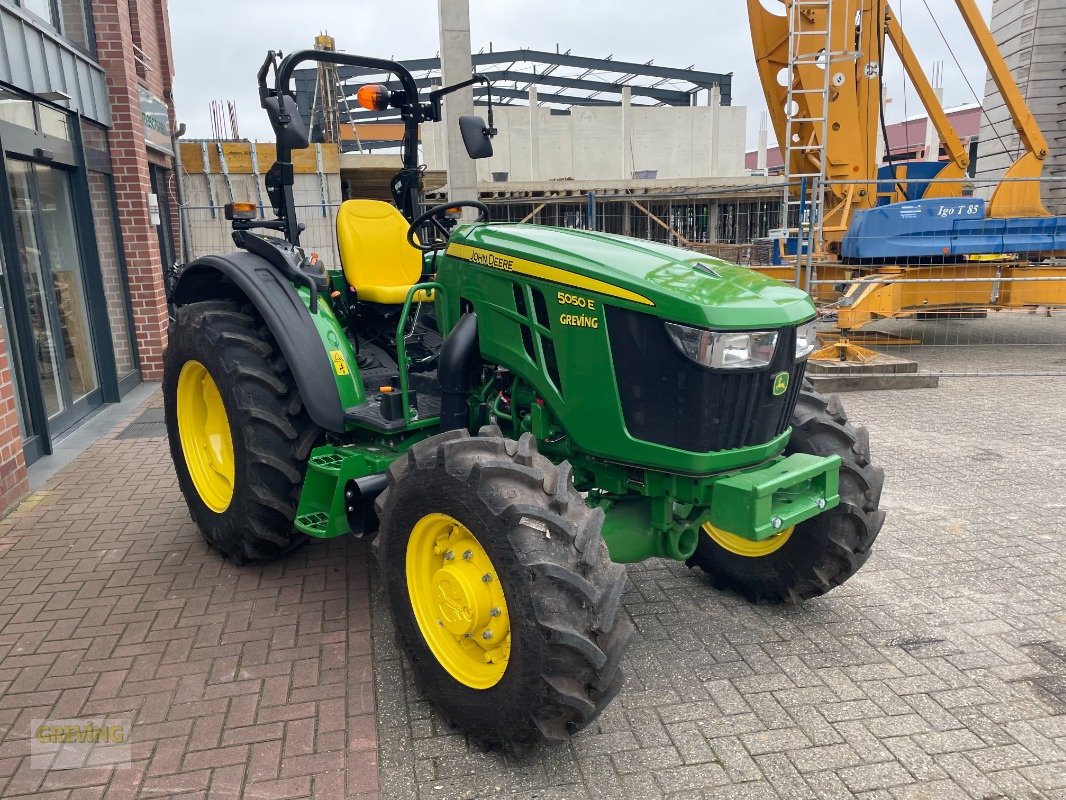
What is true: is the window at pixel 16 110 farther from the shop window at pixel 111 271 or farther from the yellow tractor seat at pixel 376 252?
the yellow tractor seat at pixel 376 252

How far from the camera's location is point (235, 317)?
3721mm

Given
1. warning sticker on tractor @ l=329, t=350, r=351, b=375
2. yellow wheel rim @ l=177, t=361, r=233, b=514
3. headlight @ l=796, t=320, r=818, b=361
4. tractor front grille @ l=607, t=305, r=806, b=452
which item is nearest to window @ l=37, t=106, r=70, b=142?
yellow wheel rim @ l=177, t=361, r=233, b=514

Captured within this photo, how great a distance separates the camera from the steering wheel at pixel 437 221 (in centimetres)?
353

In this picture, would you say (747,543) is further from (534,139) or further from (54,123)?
(534,139)

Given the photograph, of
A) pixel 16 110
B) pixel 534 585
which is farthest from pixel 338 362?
pixel 16 110

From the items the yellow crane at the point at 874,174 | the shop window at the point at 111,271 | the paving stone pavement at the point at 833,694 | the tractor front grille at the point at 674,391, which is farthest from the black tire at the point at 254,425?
the yellow crane at the point at 874,174

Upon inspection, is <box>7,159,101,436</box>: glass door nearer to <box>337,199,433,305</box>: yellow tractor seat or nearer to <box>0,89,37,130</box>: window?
<box>0,89,37,130</box>: window

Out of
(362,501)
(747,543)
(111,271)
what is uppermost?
(111,271)

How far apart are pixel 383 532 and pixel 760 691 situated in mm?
1445

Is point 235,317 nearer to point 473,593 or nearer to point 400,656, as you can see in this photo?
point 400,656

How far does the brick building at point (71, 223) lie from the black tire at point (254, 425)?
190cm

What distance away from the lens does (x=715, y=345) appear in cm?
250

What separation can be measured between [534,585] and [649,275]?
3.49 feet

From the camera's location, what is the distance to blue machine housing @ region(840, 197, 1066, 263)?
909cm
